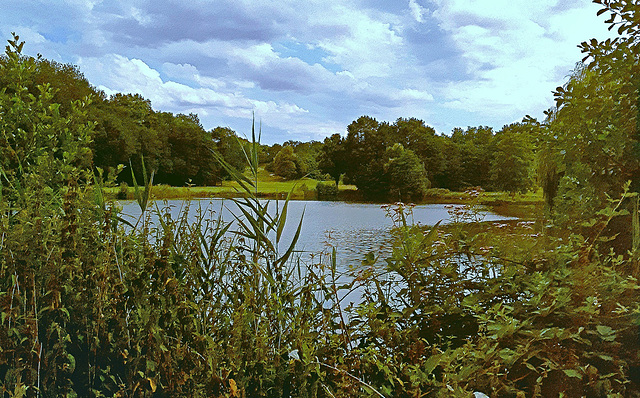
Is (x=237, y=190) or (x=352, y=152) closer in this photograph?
(x=237, y=190)

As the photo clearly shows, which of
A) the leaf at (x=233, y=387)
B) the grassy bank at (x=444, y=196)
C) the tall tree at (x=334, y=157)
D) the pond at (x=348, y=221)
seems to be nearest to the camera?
the leaf at (x=233, y=387)

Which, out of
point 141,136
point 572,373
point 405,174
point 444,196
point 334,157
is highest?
point 141,136

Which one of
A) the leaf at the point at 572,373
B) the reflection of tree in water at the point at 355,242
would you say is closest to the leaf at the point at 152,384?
the reflection of tree in water at the point at 355,242

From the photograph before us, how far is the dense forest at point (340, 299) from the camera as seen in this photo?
1447 millimetres

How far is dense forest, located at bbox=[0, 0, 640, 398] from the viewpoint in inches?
57.0

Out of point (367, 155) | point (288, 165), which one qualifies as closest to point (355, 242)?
point (288, 165)

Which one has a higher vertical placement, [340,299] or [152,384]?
[340,299]

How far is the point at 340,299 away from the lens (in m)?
1.74

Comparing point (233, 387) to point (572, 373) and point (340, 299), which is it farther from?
point (572, 373)

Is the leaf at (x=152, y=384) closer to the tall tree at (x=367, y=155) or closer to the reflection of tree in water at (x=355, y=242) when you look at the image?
the reflection of tree in water at (x=355, y=242)

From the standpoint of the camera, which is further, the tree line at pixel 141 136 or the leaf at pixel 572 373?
the tree line at pixel 141 136

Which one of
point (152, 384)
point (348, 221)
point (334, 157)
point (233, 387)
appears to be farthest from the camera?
point (334, 157)

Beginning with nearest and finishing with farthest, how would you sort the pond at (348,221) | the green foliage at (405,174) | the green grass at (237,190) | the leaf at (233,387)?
the leaf at (233,387) → the green grass at (237,190) → the pond at (348,221) → the green foliage at (405,174)

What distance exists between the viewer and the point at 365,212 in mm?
4137
